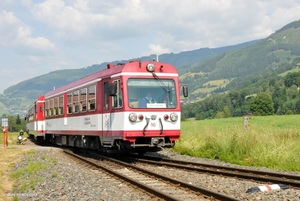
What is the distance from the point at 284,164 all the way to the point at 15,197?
8.15 meters

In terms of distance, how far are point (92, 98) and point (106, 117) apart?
5.34ft

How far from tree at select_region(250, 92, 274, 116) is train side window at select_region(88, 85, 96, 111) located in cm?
8926

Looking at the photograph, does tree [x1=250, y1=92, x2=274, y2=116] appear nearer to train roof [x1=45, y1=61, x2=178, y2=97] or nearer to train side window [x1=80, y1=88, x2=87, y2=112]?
train side window [x1=80, y1=88, x2=87, y2=112]

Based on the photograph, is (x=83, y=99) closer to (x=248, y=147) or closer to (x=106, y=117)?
(x=106, y=117)

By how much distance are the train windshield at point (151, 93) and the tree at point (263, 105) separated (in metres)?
90.3

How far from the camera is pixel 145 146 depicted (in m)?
14.4

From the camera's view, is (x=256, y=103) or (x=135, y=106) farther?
(x=256, y=103)

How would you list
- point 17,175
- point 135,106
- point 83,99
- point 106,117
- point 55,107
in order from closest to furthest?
point 17,175 < point 135,106 < point 106,117 < point 83,99 < point 55,107

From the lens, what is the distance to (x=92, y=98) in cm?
1611

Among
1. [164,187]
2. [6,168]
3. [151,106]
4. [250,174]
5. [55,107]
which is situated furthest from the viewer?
[55,107]

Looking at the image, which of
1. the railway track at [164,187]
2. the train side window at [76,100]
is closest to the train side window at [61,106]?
the train side window at [76,100]

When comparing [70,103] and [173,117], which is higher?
[70,103]

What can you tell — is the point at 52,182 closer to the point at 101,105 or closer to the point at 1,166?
the point at 101,105

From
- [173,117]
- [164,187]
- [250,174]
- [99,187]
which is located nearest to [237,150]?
[173,117]
